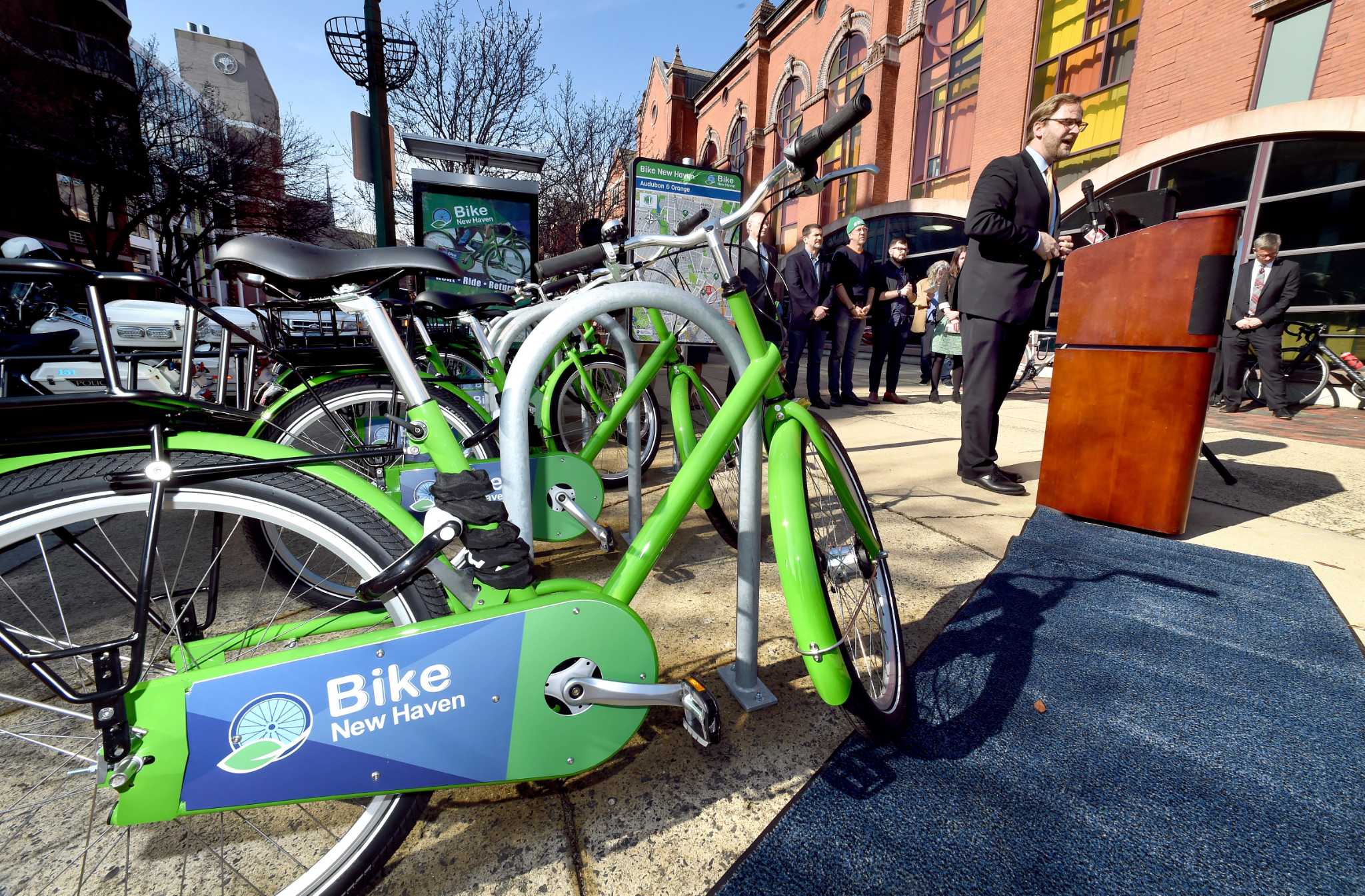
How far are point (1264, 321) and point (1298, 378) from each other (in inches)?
70.5

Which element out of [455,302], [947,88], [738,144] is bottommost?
[455,302]

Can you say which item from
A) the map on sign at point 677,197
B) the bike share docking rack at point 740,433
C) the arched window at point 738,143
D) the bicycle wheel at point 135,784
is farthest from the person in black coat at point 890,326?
the arched window at point 738,143

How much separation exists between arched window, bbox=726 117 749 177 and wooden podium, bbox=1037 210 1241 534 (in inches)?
919

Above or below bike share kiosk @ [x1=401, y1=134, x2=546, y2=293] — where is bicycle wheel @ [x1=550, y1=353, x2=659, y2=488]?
below

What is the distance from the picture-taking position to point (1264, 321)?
6.96m

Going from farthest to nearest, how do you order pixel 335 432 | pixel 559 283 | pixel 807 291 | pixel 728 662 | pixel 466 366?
pixel 807 291
pixel 466 366
pixel 559 283
pixel 335 432
pixel 728 662

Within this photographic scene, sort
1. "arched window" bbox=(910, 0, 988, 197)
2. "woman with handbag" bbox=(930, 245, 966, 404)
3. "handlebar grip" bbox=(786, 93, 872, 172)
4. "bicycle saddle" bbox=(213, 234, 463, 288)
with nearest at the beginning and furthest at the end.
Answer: "handlebar grip" bbox=(786, 93, 872, 172), "bicycle saddle" bbox=(213, 234, 463, 288), "woman with handbag" bbox=(930, 245, 966, 404), "arched window" bbox=(910, 0, 988, 197)

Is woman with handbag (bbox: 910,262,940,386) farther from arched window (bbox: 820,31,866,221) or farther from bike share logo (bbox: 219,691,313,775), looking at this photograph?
bike share logo (bbox: 219,691,313,775)

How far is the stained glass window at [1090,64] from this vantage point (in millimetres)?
10219

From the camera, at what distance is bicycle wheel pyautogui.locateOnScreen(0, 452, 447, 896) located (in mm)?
1005

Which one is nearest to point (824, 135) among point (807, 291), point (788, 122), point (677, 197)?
point (677, 197)

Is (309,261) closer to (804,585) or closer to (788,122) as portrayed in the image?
(804,585)

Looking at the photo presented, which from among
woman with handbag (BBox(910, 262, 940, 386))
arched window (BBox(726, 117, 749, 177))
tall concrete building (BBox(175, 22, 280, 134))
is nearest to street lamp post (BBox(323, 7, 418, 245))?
woman with handbag (BBox(910, 262, 940, 386))

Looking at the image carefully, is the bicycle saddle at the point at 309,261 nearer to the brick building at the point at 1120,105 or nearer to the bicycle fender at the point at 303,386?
the bicycle fender at the point at 303,386
